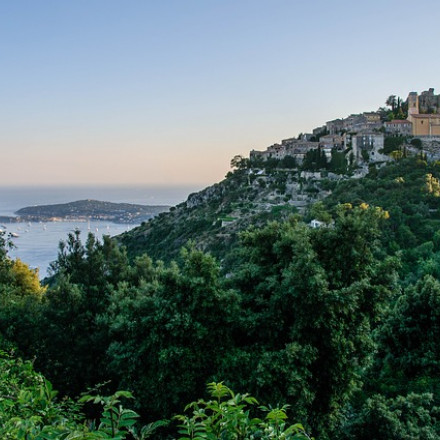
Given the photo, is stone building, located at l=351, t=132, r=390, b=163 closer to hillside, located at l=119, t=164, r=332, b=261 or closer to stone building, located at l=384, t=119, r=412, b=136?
stone building, located at l=384, t=119, r=412, b=136

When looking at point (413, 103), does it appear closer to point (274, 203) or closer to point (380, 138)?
point (380, 138)

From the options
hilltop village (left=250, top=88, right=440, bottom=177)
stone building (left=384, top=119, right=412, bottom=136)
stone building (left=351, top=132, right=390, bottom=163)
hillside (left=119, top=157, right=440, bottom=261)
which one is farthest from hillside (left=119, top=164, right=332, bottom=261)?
stone building (left=384, top=119, right=412, bottom=136)

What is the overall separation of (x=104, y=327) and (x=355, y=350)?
485cm

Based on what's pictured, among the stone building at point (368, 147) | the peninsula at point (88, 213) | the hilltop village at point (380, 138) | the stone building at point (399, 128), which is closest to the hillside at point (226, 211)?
the hilltop village at point (380, 138)

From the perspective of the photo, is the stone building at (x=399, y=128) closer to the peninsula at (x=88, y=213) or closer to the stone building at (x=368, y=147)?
the stone building at (x=368, y=147)

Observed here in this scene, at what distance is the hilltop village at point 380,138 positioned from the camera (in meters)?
48.1

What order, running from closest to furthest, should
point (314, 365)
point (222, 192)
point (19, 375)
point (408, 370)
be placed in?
point (19, 375) → point (314, 365) → point (408, 370) → point (222, 192)

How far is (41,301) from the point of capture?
411 inches

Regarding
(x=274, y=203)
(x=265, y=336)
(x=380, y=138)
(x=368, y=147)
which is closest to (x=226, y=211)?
(x=274, y=203)

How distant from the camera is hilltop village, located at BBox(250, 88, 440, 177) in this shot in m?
48.1

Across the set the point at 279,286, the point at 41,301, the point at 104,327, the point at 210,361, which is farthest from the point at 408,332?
the point at 41,301

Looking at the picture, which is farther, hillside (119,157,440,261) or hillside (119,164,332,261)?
hillside (119,164,332,261)

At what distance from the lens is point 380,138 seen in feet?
162

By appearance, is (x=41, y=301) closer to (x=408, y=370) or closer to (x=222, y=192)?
(x=408, y=370)
